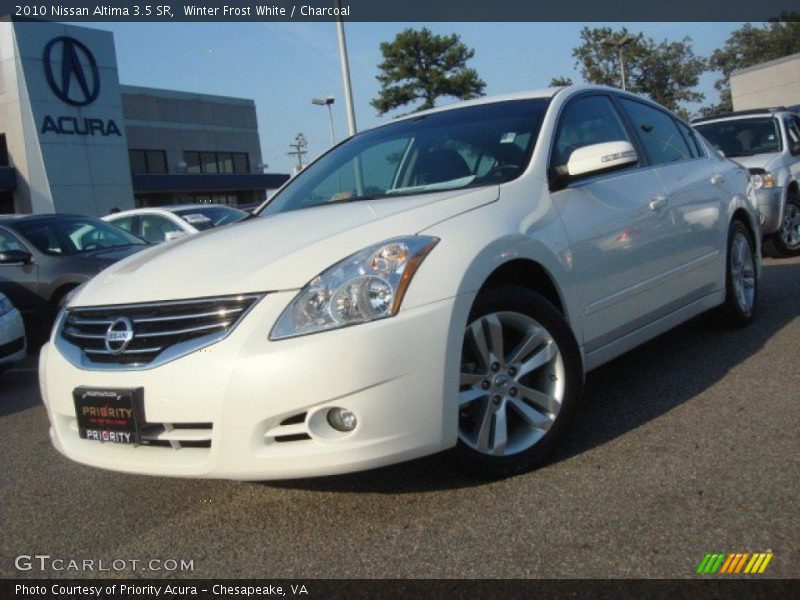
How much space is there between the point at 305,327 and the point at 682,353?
2.89 metres

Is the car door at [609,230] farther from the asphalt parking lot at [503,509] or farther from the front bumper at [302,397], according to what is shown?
the front bumper at [302,397]

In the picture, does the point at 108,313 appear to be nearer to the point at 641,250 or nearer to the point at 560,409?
the point at 560,409

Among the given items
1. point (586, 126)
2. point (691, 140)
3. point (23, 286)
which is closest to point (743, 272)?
point (691, 140)

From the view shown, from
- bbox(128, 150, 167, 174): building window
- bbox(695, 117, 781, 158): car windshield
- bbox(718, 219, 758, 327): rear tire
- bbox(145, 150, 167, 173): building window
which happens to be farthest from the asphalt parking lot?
bbox(145, 150, 167, 173): building window

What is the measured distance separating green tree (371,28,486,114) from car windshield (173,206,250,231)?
78.8 ft

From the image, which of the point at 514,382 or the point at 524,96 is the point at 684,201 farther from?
the point at 514,382

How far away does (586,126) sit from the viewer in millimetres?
3986

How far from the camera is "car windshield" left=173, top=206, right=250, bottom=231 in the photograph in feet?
34.8

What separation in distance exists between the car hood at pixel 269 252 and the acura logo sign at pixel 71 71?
28520 millimetres

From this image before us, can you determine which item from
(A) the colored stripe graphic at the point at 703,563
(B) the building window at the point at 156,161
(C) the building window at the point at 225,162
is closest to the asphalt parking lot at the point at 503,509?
(A) the colored stripe graphic at the point at 703,563

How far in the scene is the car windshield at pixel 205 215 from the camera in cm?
1060

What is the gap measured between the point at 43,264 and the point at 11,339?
178 centimetres
